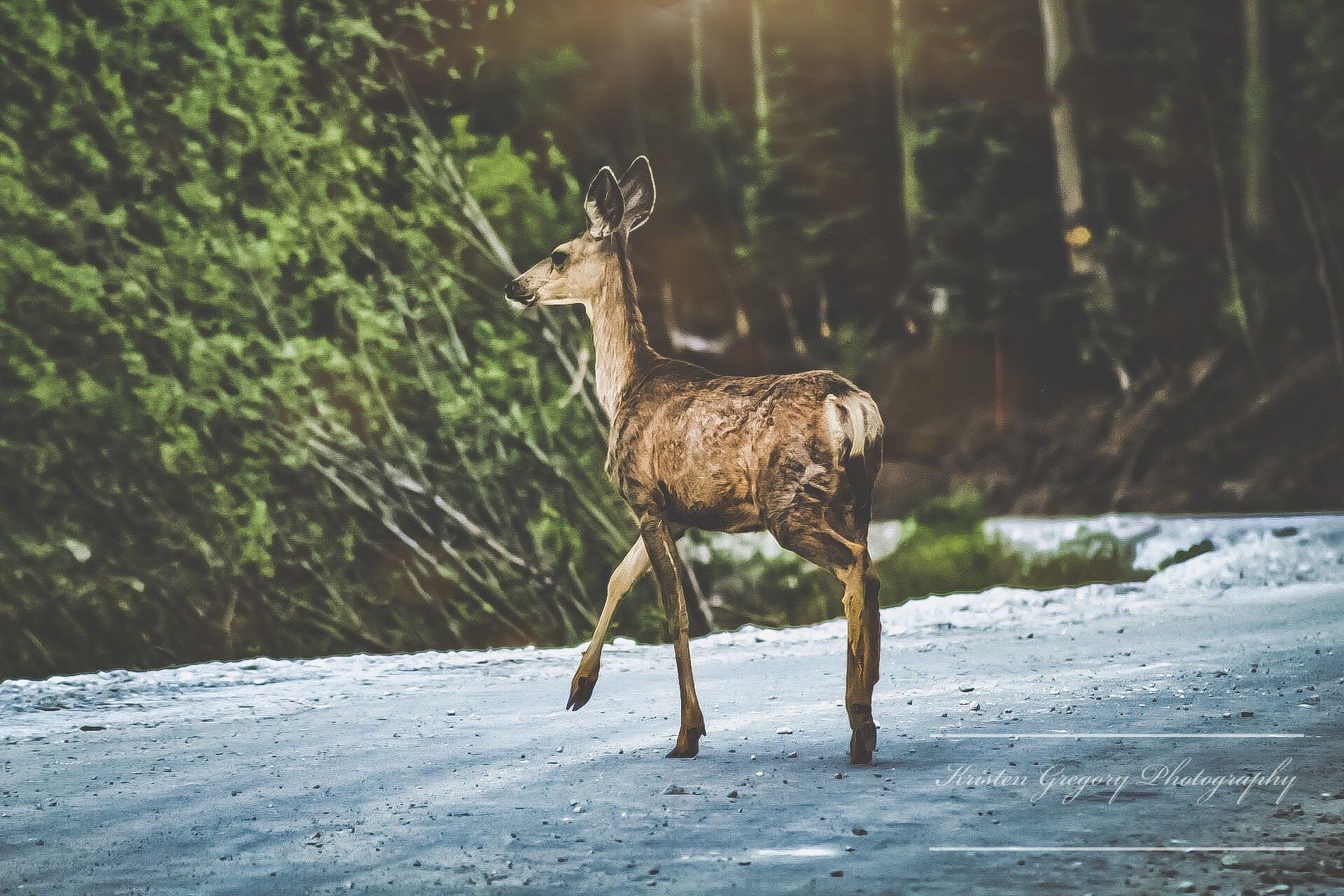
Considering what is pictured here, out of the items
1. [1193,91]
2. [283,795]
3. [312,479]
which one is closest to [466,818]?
[283,795]

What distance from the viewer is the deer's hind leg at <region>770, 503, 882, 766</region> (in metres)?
5.67

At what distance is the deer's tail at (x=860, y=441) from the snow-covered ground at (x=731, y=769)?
3.24ft

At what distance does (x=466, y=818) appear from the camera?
5227mm

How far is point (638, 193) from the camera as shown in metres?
6.86

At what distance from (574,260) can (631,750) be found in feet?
6.87

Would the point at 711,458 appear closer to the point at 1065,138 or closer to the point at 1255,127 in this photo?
the point at 1065,138

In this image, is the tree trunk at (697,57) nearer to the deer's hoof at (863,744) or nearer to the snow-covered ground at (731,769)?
the snow-covered ground at (731,769)

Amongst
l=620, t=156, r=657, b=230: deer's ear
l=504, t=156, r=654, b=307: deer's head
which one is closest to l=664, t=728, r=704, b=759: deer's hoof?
l=504, t=156, r=654, b=307: deer's head

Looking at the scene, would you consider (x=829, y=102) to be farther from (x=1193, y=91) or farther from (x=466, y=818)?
(x=466, y=818)

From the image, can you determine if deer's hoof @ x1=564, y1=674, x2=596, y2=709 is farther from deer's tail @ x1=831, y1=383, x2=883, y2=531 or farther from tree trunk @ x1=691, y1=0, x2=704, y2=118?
tree trunk @ x1=691, y1=0, x2=704, y2=118

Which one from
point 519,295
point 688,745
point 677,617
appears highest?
point 519,295
